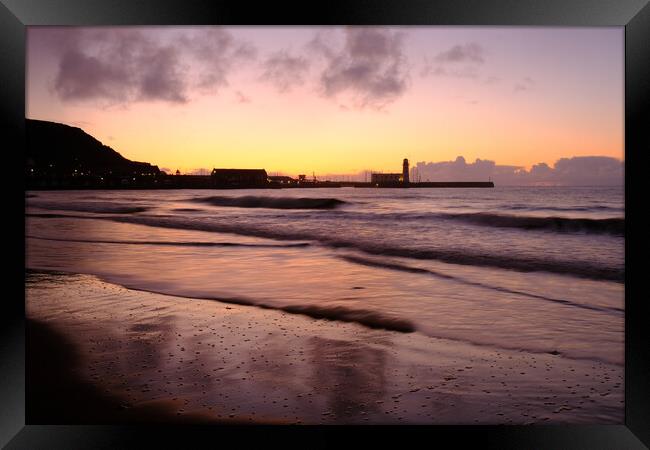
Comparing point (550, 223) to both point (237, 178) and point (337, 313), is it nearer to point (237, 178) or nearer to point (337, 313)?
point (337, 313)

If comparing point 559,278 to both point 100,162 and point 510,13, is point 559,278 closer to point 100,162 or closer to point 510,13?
point 510,13

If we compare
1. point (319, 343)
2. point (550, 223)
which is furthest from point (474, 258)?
point (550, 223)

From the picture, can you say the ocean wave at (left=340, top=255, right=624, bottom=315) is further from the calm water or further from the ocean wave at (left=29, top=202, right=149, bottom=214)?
the ocean wave at (left=29, top=202, right=149, bottom=214)

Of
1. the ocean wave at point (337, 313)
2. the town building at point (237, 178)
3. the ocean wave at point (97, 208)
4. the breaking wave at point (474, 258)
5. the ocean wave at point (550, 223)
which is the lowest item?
the ocean wave at point (337, 313)

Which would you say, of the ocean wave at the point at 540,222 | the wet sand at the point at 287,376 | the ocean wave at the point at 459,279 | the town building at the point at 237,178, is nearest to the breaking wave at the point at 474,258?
the ocean wave at the point at 459,279

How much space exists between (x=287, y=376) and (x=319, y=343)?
58cm

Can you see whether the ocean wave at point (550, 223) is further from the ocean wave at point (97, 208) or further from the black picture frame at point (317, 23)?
the ocean wave at point (97, 208)

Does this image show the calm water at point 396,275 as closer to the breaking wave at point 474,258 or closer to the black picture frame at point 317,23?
the breaking wave at point 474,258

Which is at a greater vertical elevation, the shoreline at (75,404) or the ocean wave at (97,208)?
the ocean wave at (97,208)

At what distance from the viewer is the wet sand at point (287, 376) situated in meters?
2.33

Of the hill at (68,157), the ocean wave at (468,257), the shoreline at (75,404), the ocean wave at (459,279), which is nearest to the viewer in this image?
the shoreline at (75,404)

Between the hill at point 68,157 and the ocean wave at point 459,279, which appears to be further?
the hill at point 68,157

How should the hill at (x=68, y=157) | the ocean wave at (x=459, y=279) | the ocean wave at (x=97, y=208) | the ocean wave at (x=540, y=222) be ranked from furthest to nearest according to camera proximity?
the hill at (x=68, y=157)
the ocean wave at (x=97, y=208)
the ocean wave at (x=540, y=222)
the ocean wave at (x=459, y=279)

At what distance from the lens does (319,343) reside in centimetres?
321
